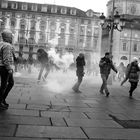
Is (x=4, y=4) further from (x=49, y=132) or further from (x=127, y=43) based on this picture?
(x=49, y=132)

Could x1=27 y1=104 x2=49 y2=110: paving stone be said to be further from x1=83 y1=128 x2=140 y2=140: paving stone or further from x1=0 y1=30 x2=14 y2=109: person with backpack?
x1=83 y1=128 x2=140 y2=140: paving stone

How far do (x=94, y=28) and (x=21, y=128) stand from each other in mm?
76656

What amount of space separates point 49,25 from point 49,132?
7462 cm

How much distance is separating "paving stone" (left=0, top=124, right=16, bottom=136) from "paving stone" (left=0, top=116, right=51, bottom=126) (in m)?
0.33

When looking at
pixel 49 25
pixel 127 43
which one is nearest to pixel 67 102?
pixel 127 43

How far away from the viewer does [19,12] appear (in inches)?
3100

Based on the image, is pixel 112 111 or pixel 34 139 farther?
pixel 112 111

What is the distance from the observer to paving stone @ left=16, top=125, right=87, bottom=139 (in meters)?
4.98

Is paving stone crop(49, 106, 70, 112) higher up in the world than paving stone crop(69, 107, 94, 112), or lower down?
higher up

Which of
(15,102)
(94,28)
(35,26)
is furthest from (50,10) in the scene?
(15,102)

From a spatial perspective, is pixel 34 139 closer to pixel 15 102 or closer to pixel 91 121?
pixel 91 121

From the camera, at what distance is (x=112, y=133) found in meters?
5.37

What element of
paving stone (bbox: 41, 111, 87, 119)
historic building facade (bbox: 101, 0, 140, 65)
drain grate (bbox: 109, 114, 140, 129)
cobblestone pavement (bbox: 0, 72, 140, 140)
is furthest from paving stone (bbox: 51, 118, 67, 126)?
historic building facade (bbox: 101, 0, 140, 65)

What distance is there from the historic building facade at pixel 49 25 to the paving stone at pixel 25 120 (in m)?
70.9
